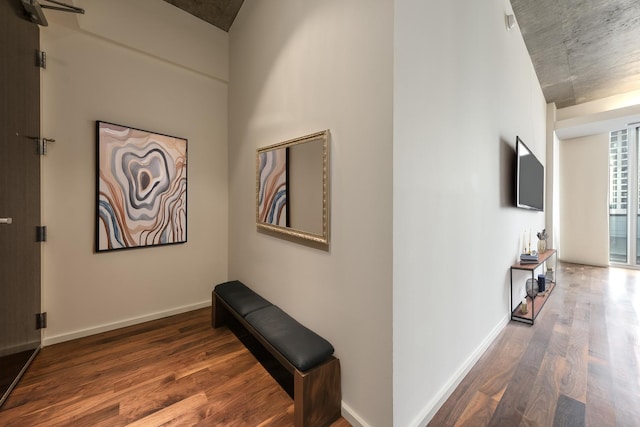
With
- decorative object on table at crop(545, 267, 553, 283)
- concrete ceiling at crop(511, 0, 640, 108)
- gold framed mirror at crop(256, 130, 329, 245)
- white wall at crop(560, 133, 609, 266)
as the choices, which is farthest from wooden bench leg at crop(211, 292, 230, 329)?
white wall at crop(560, 133, 609, 266)

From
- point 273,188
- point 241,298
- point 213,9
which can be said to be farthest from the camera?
point 213,9

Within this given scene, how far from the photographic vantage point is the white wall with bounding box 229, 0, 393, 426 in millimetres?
1283

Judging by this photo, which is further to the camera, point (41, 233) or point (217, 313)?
point (217, 313)

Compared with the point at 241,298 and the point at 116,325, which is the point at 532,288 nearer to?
the point at 241,298

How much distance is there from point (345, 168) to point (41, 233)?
2542 millimetres

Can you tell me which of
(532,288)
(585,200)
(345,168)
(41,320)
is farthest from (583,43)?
(41,320)

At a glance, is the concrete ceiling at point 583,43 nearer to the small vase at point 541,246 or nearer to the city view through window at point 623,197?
the city view through window at point 623,197

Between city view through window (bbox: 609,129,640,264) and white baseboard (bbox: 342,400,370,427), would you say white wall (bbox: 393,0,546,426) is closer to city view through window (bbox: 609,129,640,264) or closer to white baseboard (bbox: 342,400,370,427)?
white baseboard (bbox: 342,400,370,427)

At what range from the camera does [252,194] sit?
8.52ft

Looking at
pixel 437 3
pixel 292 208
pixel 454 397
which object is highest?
pixel 437 3

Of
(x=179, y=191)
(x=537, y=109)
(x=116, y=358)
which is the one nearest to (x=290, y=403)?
(x=116, y=358)

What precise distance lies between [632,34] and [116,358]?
6579 millimetres

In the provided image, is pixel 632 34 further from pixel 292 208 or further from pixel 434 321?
pixel 292 208

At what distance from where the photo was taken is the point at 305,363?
Answer: 4.56ft
